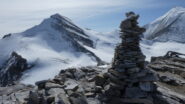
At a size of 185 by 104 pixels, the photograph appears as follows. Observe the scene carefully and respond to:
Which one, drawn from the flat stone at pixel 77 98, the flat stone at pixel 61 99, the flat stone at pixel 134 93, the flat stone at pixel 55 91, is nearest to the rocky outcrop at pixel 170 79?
the flat stone at pixel 134 93

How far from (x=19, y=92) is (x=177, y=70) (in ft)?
56.3

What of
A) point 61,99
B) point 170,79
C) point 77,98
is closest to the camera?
point 61,99

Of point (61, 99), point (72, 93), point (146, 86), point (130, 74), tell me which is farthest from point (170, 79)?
point (61, 99)

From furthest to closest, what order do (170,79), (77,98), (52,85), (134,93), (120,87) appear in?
1. (170,79)
2. (52,85)
3. (120,87)
4. (134,93)
5. (77,98)

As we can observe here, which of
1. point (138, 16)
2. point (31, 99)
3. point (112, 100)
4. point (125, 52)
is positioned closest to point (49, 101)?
point (31, 99)

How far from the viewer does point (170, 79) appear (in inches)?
1374

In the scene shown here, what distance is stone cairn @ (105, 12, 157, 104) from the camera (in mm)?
27641

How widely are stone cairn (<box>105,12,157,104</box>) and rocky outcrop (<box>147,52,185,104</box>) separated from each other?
137cm

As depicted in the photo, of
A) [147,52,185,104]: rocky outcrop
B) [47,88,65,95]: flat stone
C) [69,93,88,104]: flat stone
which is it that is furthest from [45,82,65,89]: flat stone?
[147,52,185,104]: rocky outcrop

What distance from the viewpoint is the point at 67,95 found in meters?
27.3

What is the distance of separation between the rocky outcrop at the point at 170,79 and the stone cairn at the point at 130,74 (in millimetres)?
1367

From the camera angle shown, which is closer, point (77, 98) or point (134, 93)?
point (77, 98)

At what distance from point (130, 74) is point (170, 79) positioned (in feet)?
25.7

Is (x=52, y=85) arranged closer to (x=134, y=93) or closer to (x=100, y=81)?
(x=100, y=81)
